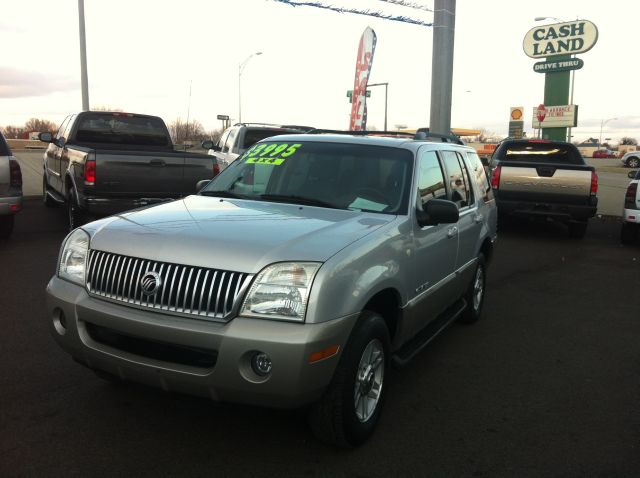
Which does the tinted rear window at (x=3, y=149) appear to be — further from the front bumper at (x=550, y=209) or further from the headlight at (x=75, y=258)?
the front bumper at (x=550, y=209)

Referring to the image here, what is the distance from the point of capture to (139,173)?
27.5 feet

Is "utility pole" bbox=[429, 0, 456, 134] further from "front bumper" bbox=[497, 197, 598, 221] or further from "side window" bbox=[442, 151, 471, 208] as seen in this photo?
"side window" bbox=[442, 151, 471, 208]

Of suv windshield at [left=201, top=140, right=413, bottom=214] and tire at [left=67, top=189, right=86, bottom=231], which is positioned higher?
suv windshield at [left=201, top=140, right=413, bottom=214]

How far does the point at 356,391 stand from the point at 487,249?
3.34 metres

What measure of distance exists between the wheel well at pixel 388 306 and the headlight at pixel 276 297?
62cm

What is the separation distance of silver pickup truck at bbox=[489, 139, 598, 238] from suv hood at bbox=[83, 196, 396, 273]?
26.9 ft

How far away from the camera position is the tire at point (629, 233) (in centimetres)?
1062

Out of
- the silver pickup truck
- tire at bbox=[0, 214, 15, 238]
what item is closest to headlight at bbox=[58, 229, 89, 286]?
tire at bbox=[0, 214, 15, 238]

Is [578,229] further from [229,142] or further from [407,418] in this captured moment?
[407,418]

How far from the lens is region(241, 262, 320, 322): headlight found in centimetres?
278

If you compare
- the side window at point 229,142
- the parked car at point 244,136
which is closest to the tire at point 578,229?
the parked car at point 244,136

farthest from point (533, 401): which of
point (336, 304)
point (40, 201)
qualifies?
point (40, 201)

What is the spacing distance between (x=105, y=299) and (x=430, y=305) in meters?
2.24

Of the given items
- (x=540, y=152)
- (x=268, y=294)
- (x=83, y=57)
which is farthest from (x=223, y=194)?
(x=83, y=57)
